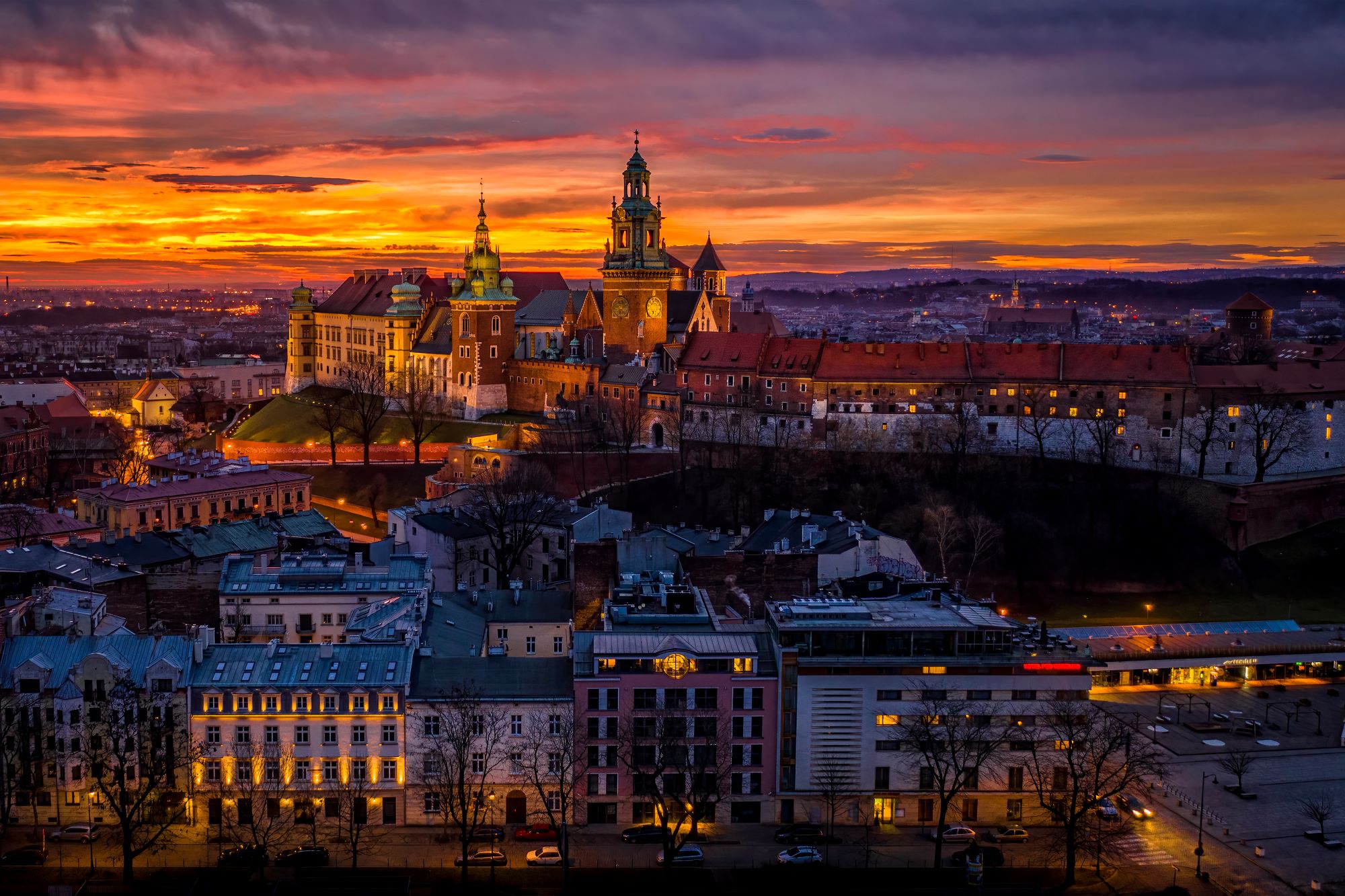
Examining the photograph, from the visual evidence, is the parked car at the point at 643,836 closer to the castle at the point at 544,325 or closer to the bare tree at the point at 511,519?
the bare tree at the point at 511,519

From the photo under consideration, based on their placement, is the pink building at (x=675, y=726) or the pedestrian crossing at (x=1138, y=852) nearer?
the pedestrian crossing at (x=1138, y=852)

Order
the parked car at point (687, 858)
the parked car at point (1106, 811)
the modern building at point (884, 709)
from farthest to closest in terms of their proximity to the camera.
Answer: the modern building at point (884, 709) → the parked car at point (1106, 811) → the parked car at point (687, 858)

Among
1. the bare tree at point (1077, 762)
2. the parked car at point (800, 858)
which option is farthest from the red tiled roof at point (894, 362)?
the parked car at point (800, 858)

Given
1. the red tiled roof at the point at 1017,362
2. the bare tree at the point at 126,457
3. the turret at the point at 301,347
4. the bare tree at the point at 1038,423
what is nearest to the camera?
the bare tree at the point at 1038,423

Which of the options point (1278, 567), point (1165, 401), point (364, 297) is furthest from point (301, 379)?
point (1278, 567)

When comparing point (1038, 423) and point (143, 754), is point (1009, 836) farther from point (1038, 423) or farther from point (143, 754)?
point (1038, 423)

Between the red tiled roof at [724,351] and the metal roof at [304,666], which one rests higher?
the red tiled roof at [724,351]

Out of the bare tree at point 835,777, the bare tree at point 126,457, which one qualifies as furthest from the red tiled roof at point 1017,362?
the bare tree at point 126,457

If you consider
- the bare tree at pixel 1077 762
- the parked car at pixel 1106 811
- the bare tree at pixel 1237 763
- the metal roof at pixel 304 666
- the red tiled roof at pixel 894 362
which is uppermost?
the red tiled roof at pixel 894 362
